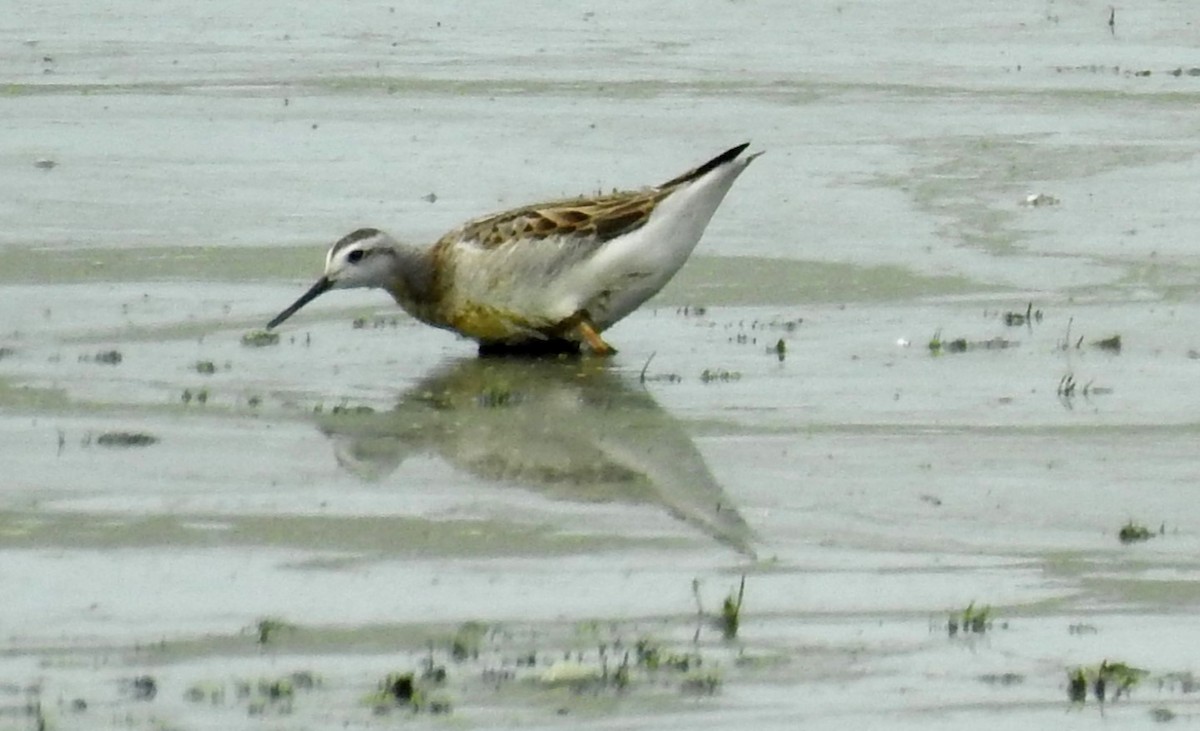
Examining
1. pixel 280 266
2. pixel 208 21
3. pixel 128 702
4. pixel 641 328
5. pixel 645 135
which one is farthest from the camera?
pixel 208 21

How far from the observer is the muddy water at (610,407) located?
7328 millimetres

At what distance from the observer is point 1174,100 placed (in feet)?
61.4

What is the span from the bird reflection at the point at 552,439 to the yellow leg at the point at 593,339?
0.20m

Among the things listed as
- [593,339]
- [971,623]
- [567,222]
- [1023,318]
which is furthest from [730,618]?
[1023,318]

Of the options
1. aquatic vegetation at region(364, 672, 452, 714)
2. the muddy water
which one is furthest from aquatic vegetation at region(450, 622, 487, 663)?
aquatic vegetation at region(364, 672, 452, 714)

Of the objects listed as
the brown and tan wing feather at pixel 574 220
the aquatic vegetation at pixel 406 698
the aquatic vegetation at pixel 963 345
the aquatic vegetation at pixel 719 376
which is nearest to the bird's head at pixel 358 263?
the brown and tan wing feather at pixel 574 220

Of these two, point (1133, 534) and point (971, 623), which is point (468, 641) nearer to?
point (971, 623)

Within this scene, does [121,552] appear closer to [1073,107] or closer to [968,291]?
[968,291]

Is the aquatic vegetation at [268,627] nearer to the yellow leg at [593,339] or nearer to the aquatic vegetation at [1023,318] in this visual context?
the yellow leg at [593,339]

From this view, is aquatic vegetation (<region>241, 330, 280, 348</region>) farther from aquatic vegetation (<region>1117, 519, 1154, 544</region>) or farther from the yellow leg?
aquatic vegetation (<region>1117, 519, 1154, 544</region>)

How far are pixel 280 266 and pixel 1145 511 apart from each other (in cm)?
575

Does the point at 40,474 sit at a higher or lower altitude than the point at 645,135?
lower

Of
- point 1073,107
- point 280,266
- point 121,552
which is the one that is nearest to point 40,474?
point 121,552

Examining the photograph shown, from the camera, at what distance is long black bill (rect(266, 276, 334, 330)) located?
11984mm
